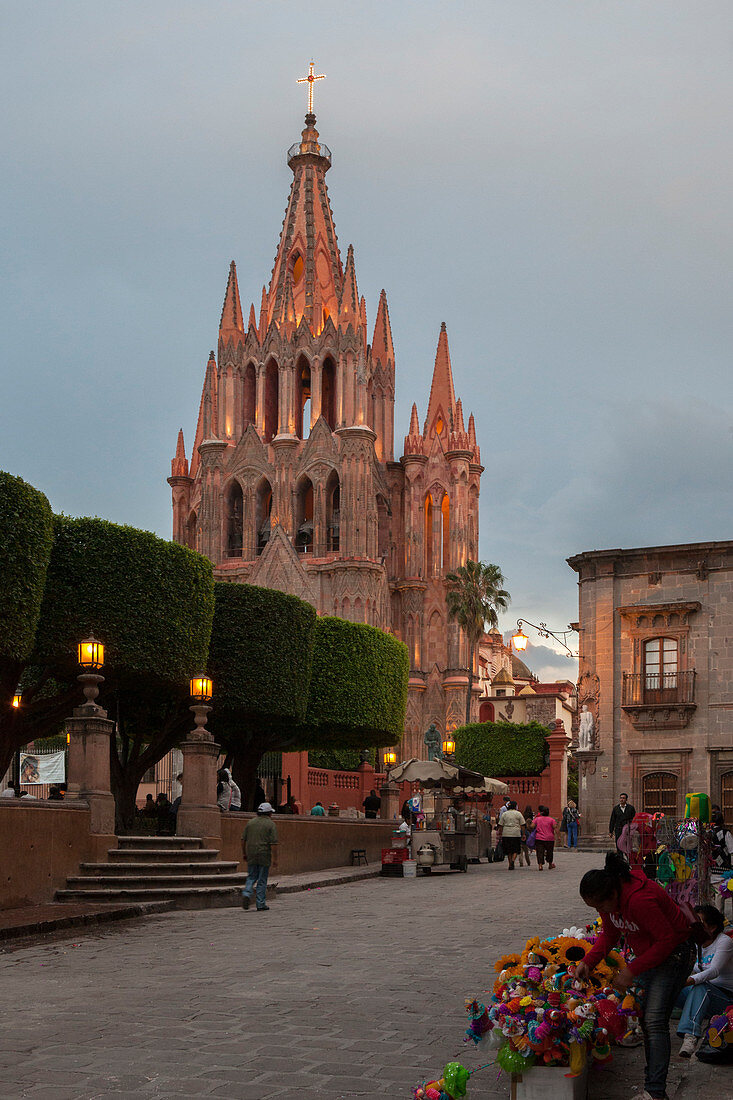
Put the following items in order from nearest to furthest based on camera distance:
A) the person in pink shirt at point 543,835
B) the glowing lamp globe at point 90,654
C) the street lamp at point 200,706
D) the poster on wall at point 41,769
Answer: the glowing lamp globe at point 90,654, the street lamp at point 200,706, the person in pink shirt at point 543,835, the poster on wall at point 41,769

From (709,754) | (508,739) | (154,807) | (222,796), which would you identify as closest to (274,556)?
(508,739)

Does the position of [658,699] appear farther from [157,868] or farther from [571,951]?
[571,951]

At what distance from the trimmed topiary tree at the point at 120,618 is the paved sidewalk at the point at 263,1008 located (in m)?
7.88

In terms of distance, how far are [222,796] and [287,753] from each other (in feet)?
57.4

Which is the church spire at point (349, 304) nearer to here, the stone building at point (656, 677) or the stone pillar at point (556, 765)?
the stone pillar at point (556, 765)

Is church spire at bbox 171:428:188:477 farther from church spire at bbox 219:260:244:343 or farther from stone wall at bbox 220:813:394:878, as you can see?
stone wall at bbox 220:813:394:878

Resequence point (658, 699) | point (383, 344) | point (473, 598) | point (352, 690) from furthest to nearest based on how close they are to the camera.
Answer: point (383, 344) < point (473, 598) < point (658, 699) < point (352, 690)

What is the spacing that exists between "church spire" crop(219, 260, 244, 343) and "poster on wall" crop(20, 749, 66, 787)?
42178mm

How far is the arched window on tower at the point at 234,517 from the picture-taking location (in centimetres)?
7369

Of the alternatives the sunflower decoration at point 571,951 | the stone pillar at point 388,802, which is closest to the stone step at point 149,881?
the sunflower decoration at point 571,951

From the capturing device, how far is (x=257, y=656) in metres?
28.9

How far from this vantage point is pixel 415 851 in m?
27.9

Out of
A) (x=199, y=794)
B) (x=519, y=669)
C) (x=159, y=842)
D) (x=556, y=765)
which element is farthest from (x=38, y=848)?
(x=519, y=669)

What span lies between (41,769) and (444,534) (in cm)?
3958
